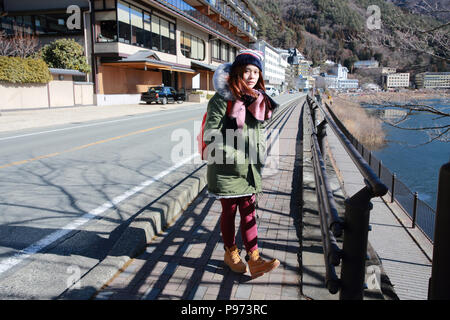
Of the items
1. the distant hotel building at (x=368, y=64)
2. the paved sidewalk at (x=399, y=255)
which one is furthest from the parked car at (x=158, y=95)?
the paved sidewalk at (x=399, y=255)

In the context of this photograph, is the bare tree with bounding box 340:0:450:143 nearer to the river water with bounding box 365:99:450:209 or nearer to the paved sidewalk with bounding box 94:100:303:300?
the paved sidewalk with bounding box 94:100:303:300

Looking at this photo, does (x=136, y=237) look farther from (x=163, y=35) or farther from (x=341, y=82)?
(x=341, y=82)

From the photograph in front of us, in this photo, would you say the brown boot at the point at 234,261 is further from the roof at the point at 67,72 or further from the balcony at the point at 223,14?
the balcony at the point at 223,14

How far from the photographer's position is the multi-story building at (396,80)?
7.86 m

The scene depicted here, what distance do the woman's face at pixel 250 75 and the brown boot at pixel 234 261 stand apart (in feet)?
4.57

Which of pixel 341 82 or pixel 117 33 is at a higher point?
pixel 117 33

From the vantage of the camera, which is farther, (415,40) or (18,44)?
(18,44)

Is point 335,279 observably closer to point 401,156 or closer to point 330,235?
point 330,235

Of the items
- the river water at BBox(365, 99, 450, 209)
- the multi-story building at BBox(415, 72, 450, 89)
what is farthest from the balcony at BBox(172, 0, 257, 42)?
the multi-story building at BBox(415, 72, 450, 89)

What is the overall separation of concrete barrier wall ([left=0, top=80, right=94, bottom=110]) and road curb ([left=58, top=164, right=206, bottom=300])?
19822 millimetres

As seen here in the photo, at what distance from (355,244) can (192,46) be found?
44.2 metres

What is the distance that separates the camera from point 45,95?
75.5 feet

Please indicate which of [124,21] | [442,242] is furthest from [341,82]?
[442,242]

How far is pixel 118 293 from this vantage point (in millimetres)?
2748
